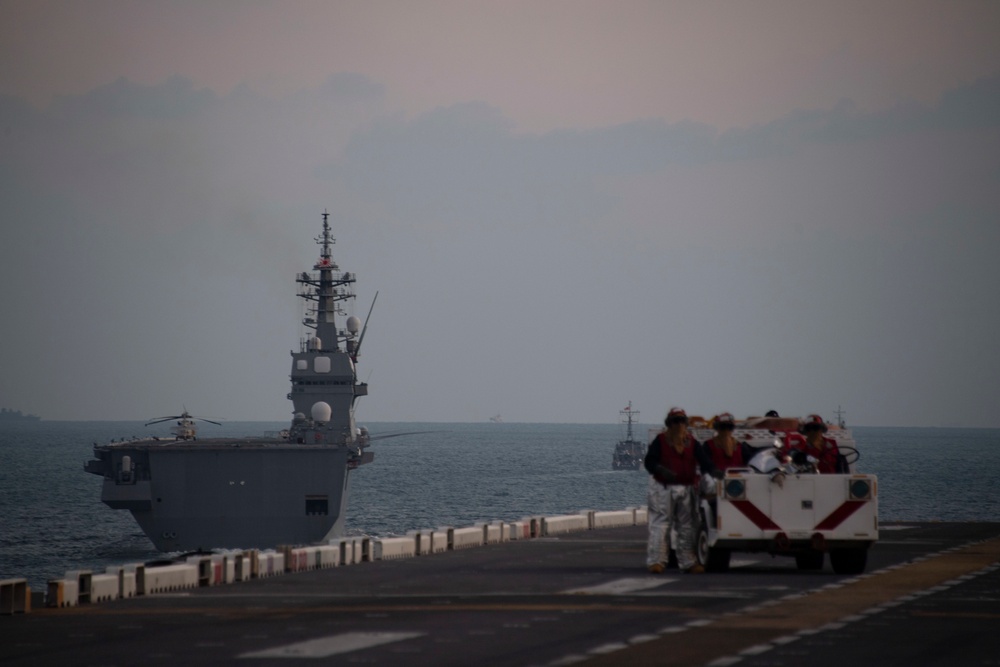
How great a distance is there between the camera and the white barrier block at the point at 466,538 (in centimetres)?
2973

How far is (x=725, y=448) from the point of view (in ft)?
70.6

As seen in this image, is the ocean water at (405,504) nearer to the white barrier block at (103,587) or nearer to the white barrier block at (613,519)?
the white barrier block at (613,519)

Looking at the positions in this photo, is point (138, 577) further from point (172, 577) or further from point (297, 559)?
point (297, 559)

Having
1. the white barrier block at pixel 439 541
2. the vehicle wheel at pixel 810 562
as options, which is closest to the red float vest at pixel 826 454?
the vehicle wheel at pixel 810 562

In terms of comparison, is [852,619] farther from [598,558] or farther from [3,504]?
[3,504]

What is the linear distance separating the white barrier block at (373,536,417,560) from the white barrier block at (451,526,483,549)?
1.81 meters

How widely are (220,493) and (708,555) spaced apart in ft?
219

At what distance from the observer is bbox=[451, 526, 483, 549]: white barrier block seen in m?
29.7

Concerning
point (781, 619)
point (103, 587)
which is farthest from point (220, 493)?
point (781, 619)

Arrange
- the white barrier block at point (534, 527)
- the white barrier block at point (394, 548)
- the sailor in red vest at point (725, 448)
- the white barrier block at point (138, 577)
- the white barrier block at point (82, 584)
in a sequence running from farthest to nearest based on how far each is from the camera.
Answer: the white barrier block at point (534, 527) → the white barrier block at point (394, 548) → the sailor in red vest at point (725, 448) → the white barrier block at point (138, 577) → the white barrier block at point (82, 584)

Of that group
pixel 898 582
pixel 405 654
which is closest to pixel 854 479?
pixel 898 582

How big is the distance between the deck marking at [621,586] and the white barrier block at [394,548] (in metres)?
6.73

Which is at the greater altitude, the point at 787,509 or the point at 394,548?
the point at 787,509

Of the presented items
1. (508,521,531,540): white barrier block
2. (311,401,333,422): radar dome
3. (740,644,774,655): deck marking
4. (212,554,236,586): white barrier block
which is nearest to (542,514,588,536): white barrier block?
(508,521,531,540): white barrier block
